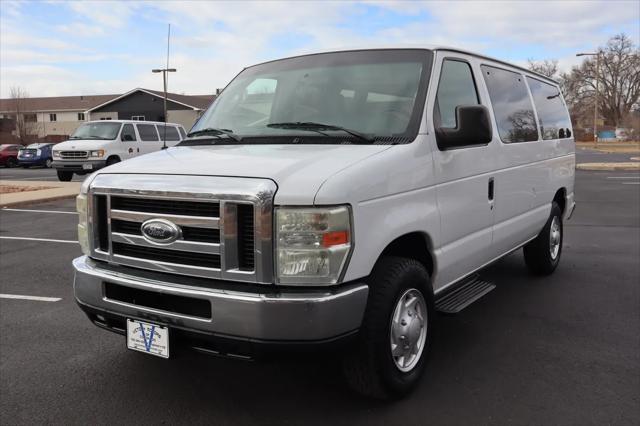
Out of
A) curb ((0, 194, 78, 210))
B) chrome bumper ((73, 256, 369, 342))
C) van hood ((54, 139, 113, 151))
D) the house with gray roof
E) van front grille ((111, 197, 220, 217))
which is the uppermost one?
the house with gray roof

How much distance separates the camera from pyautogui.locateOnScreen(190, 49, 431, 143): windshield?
11.2 ft

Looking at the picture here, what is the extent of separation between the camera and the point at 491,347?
4066 mm

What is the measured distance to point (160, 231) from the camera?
2.89 metres

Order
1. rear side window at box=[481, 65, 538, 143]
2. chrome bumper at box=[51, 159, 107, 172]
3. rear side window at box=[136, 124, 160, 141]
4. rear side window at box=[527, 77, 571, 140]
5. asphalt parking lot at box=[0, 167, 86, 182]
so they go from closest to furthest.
A: 1. rear side window at box=[481, 65, 538, 143]
2. rear side window at box=[527, 77, 571, 140]
3. chrome bumper at box=[51, 159, 107, 172]
4. rear side window at box=[136, 124, 160, 141]
5. asphalt parking lot at box=[0, 167, 86, 182]

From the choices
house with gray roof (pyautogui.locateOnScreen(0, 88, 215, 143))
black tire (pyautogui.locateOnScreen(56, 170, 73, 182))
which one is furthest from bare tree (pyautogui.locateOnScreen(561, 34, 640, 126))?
black tire (pyautogui.locateOnScreen(56, 170, 73, 182))

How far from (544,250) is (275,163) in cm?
406

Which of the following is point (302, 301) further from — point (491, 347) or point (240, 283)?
point (491, 347)

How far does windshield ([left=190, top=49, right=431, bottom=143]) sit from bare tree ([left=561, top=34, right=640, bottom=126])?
75.7 meters

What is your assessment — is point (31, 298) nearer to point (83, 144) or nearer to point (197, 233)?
point (197, 233)

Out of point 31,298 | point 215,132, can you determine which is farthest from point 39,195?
point 215,132

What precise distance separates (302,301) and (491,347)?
2059mm

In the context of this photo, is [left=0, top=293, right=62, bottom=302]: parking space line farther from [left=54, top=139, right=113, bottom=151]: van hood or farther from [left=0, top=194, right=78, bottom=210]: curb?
[left=54, top=139, right=113, bottom=151]: van hood

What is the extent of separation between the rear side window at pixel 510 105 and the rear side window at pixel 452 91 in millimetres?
321

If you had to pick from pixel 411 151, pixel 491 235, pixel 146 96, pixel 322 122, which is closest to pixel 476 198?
pixel 491 235
